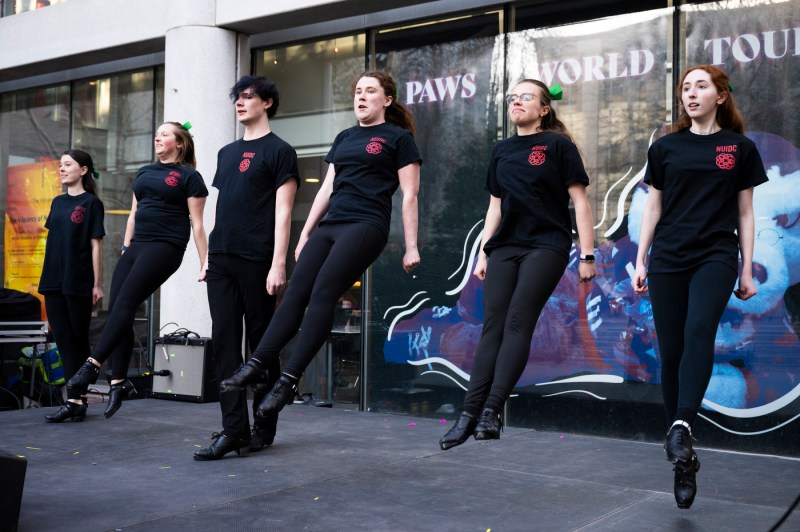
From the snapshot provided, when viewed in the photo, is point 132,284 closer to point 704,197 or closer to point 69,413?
point 69,413

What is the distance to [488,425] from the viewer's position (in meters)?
4.01

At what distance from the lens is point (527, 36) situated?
7250 millimetres

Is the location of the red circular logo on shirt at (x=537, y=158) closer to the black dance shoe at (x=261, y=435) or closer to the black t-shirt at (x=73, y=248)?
the black dance shoe at (x=261, y=435)

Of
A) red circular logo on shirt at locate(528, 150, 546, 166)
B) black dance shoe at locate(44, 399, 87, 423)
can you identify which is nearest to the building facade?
black dance shoe at locate(44, 399, 87, 423)

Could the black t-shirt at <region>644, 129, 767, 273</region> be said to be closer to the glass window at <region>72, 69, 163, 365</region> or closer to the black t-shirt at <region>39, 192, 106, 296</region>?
the black t-shirt at <region>39, 192, 106, 296</region>

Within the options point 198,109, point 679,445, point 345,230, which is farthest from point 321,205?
point 198,109

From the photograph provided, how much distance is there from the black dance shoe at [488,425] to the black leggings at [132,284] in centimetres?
290

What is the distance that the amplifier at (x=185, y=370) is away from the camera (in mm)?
8062

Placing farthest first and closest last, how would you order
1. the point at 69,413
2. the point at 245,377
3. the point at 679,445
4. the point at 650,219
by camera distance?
the point at 69,413 < the point at 650,219 < the point at 245,377 < the point at 679,445

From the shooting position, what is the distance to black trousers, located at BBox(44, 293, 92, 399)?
6.98 meters

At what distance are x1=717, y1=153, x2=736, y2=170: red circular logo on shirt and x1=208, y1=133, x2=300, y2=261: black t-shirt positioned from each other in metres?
2.31

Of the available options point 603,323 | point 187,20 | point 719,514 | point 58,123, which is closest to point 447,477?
point 719,514

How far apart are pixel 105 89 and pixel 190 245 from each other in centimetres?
311

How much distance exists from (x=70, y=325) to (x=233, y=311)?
2.38 metres
